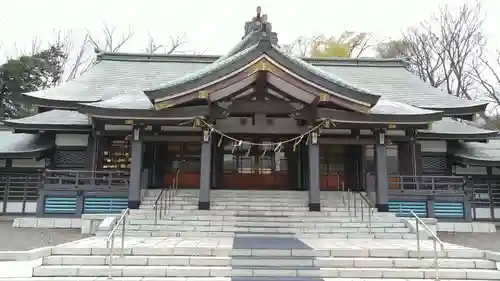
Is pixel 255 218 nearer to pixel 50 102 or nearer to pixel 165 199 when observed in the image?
pixel 165 199

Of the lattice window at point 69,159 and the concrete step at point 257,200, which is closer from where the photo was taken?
the concrete step at point 257,200

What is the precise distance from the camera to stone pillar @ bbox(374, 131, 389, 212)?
1048cm

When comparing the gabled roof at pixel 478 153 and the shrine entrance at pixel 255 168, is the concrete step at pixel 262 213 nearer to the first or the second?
the shrine entrance at pixel 255 168

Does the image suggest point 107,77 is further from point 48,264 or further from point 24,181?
point 48,264

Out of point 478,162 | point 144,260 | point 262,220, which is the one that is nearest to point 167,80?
point 262,220

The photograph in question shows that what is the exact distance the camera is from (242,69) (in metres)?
9.62

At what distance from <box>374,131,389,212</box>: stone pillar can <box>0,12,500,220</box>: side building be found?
0.10ft

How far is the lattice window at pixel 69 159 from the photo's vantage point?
41.7 ft

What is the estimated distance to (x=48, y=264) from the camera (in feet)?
20.2

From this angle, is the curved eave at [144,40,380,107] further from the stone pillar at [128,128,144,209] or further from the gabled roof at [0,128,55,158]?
the gabled roof at [0,128,55,158]

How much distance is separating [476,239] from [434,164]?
4.05 metres

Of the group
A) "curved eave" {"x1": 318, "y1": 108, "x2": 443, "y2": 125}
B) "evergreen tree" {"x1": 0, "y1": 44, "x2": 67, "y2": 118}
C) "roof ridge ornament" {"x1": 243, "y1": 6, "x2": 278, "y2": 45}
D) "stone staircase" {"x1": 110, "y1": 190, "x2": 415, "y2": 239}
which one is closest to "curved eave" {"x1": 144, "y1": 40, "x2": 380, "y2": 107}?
"curved eave" {"x1": 318, "y1": 108, "x2": 443, "y2": 125}

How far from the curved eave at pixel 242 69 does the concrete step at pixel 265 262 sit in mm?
4789

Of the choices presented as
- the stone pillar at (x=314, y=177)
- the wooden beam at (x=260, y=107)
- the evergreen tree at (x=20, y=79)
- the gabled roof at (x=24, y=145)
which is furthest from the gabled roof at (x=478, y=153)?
the evergreen tree at (x=20, y=79)
